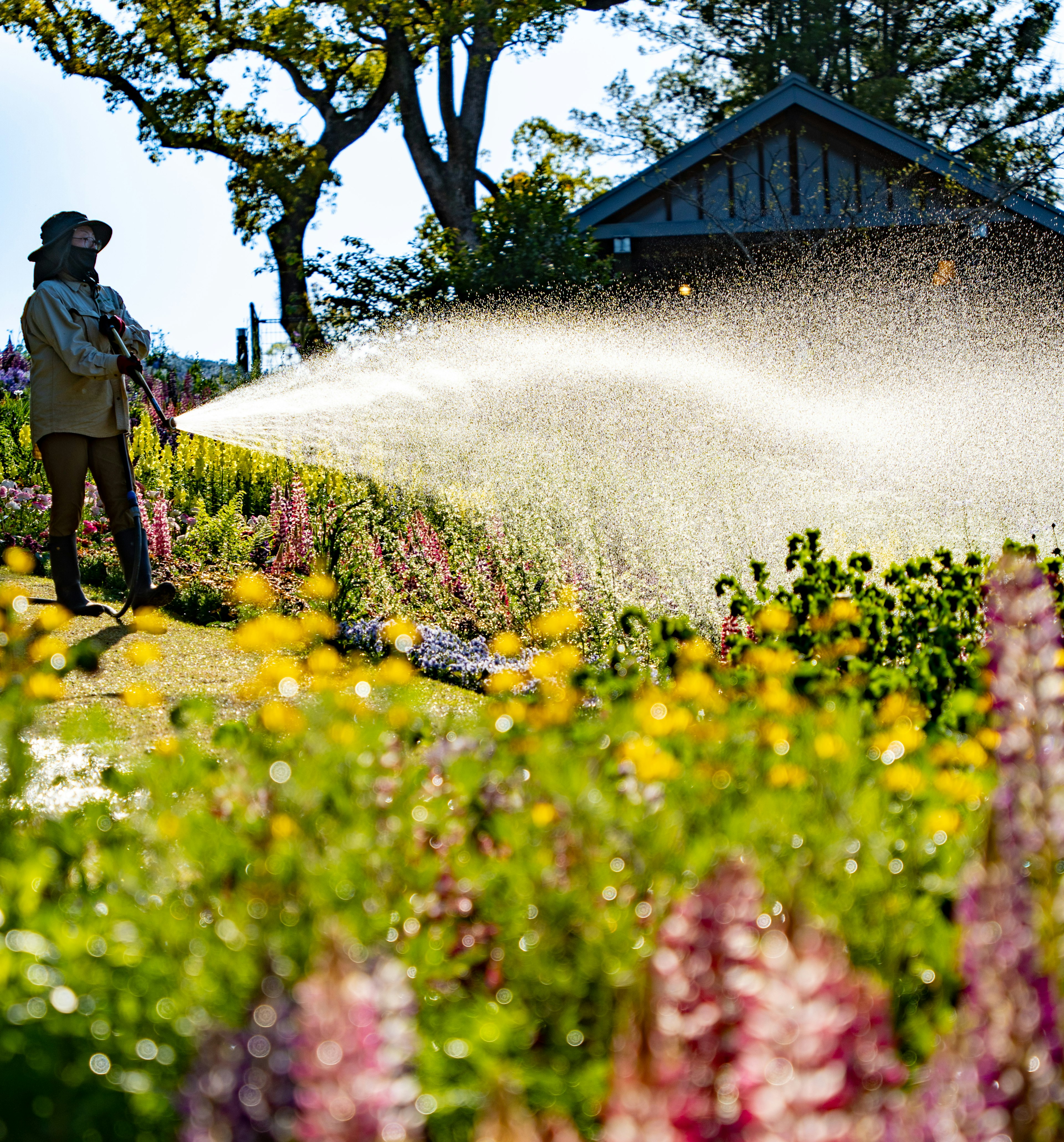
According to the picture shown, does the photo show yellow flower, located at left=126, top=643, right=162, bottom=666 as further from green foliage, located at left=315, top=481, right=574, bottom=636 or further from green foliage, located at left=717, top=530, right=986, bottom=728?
green foliage, located at left=717, top=530, right=986, bottom=728

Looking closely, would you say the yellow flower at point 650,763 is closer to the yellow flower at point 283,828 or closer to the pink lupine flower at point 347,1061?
the yellow flower at point 283,828

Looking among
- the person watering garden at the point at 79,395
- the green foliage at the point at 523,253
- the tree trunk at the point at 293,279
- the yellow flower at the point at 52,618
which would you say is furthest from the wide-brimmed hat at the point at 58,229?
the tree trunk at the point at 293,279

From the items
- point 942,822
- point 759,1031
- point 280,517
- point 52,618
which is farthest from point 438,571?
point 759,1031

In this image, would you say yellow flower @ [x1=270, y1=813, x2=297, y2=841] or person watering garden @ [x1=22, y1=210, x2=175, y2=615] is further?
person watering garden @ [x1=22, y1=210, x2=175, y2=615]

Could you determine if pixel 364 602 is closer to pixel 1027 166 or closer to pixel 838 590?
pixel 838 590

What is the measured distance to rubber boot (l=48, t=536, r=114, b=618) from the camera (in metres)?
6.50

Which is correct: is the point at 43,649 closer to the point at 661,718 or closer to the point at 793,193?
the point at 661,718

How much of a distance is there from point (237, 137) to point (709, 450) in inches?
541

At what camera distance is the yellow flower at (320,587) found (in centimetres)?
408

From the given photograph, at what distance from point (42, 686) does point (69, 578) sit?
4274mm

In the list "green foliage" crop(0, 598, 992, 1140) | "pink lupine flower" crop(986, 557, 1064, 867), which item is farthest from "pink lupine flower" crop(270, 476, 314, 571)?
"pink lupine flower" crop(986, 557, 1064, 867)

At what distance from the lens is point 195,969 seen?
1.63 m

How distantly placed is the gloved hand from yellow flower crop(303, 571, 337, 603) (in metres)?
1.67

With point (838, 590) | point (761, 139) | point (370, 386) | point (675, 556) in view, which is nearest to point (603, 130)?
point (761, 139)
